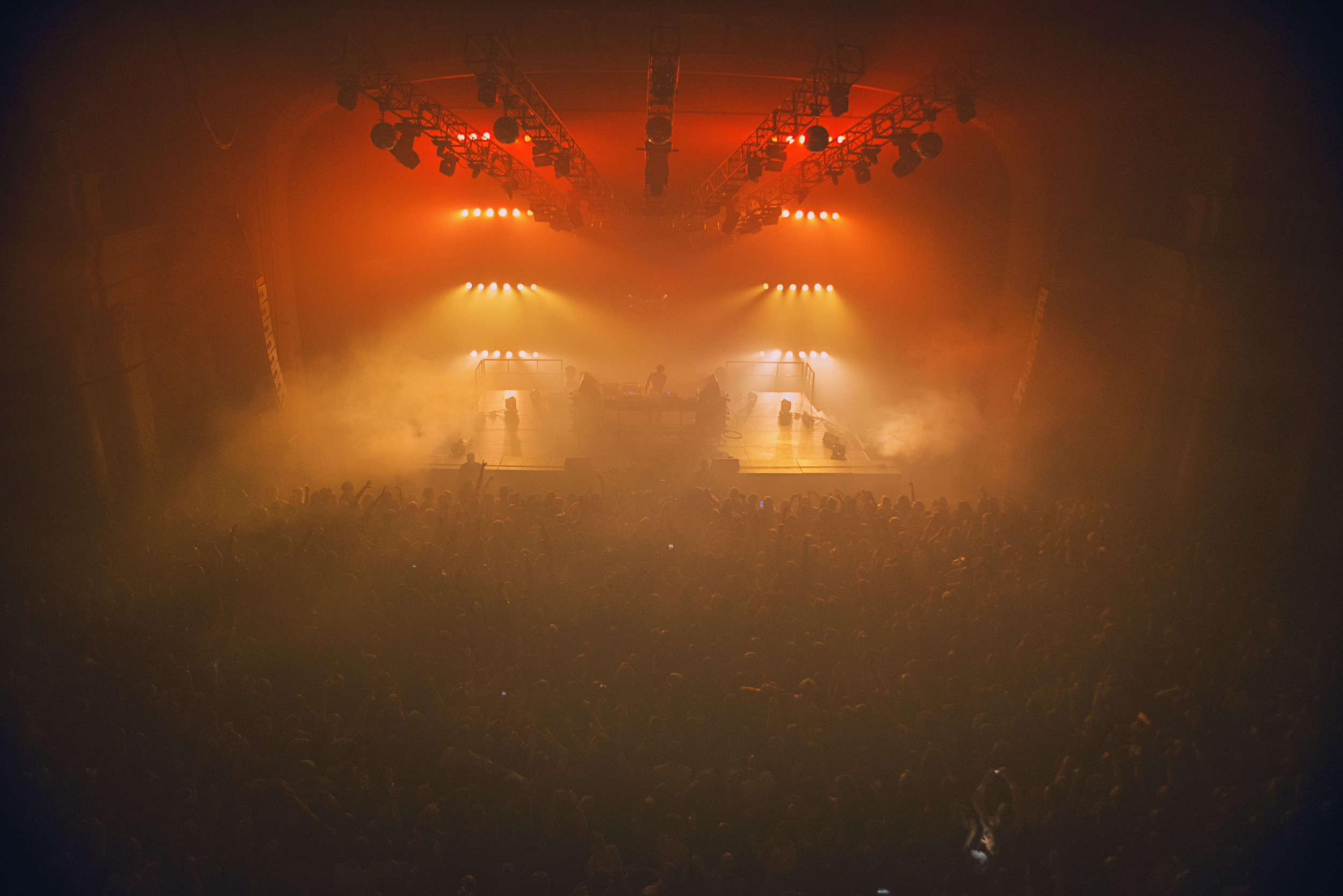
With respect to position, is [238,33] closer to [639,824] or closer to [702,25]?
[702,25]

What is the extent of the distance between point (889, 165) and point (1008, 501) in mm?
9051

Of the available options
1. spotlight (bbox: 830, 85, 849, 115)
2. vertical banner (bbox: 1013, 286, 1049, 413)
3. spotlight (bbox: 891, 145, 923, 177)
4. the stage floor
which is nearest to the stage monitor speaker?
the stage floor

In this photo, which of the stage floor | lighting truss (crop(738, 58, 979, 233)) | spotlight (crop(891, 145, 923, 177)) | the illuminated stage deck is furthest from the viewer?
the stage floor

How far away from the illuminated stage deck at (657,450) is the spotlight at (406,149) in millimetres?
5142

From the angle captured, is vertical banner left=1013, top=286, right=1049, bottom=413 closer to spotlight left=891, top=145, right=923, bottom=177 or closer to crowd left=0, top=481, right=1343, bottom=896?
spotlight left=891, top=145, right=923, bottom=177

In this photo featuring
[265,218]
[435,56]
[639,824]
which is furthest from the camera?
[265,218]

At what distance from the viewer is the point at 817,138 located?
327 inches

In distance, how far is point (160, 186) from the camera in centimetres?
1044

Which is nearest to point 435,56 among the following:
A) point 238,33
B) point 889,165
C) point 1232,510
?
point 238,33

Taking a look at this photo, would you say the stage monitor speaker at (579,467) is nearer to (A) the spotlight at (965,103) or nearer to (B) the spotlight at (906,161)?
(B) the spotlight at (906,161)

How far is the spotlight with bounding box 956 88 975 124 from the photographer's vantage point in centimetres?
812

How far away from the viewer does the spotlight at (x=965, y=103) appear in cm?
812

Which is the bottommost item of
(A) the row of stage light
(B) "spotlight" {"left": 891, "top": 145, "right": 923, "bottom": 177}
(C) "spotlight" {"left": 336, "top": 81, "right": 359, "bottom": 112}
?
(A) the row of stage light

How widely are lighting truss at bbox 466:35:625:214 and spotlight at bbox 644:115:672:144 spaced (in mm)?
1335
